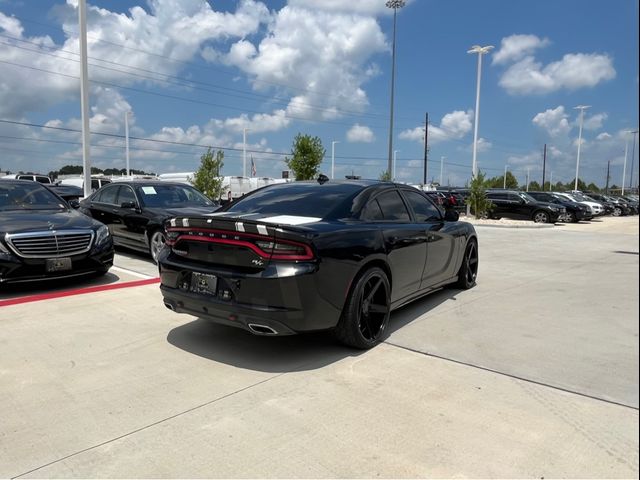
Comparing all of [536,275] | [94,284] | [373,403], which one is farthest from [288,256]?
[536,275]

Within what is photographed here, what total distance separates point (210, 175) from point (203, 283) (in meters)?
22.5

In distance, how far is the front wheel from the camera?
821 cm

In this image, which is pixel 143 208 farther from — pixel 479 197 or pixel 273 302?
pixel 479 197

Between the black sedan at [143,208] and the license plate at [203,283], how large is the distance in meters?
4.24

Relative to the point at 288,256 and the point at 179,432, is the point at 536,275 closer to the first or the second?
the point at 288,256

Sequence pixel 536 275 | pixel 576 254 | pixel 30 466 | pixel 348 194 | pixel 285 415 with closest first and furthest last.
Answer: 1. pixel 30 466
2. pixel 285 415
3. pixel 348 194
4. pixel 536 275
5. pixel 576 254

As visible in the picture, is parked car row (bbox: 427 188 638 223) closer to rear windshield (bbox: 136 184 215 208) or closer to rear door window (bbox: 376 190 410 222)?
rear windshield (bbox: 136 184 215 208)

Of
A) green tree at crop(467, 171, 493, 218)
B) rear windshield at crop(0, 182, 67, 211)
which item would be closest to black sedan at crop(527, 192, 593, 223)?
green tree at crop(467, 171, 493, 218)

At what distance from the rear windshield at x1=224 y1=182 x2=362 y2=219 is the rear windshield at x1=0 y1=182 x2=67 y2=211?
4012 millimetres

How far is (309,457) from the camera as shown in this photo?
2684 millimetres

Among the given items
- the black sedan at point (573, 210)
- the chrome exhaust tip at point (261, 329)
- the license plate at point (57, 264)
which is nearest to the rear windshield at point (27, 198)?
the license plate at point (57, 264)

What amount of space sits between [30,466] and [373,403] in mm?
2029

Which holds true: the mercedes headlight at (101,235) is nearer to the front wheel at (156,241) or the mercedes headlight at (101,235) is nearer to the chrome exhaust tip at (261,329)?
the front wheel at (156,241)

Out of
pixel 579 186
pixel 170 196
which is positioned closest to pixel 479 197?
pixel 170 196
